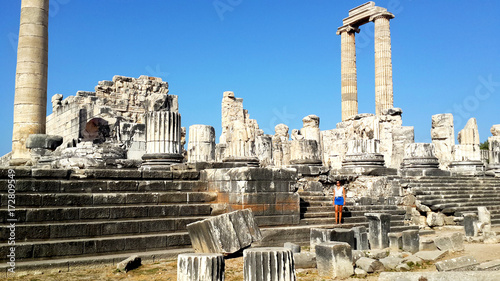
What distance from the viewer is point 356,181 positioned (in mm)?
14719

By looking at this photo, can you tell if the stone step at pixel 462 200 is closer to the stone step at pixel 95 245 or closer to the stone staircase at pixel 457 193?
the stone staircase at pixel 457 193

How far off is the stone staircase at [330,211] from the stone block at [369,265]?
8.85ft

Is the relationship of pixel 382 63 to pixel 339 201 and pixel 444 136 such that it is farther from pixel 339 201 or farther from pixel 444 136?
pixel 339 201

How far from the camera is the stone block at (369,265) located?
671 centimetres

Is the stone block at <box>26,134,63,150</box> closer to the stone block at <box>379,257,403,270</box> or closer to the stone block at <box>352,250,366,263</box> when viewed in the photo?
the stone block at <box>352,250,366,263</box>

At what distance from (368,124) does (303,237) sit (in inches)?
393

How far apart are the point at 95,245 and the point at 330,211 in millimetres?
5643

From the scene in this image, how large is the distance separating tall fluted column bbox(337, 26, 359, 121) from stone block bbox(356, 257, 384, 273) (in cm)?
2300

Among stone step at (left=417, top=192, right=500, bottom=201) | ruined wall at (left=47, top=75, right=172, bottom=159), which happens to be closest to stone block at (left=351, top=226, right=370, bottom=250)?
stone step at (left=417, top=192, right=500, bottom=201)

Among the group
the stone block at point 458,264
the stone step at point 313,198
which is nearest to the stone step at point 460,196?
the stone step at point 313,198

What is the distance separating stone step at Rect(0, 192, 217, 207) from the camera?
23.4 feet

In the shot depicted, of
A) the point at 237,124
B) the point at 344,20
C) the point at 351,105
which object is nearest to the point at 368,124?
the point at 237,124

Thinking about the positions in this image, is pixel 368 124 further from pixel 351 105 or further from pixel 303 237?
pixel 351 105

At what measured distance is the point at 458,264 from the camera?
6.48 metres
